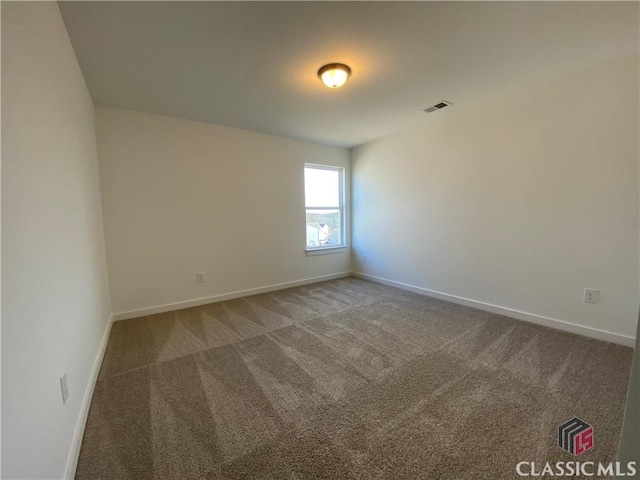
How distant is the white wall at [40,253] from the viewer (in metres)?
0.86

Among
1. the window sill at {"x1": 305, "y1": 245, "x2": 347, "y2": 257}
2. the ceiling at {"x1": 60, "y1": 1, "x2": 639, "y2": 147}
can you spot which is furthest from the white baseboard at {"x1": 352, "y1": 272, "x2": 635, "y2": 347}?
A: the ceiling at {"x1": 60, "y1": 1, "x2": 639, "y2": 147}

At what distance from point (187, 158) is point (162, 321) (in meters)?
1.94

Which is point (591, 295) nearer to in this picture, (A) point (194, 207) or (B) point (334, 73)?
(B) point (334, 73)

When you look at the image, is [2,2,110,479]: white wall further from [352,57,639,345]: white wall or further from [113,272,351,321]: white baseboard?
[352,57,639,345]: white wall

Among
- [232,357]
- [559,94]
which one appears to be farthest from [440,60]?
[232,357]

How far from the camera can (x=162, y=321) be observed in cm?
296

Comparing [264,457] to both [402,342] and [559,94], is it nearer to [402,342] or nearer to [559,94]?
[402,342]

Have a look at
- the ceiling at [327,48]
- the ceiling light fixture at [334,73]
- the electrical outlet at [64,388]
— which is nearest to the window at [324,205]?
the ceiling at [327,48]

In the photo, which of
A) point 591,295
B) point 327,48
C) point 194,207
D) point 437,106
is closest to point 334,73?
point 327,48

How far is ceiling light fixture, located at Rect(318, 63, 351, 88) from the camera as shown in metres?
2.13

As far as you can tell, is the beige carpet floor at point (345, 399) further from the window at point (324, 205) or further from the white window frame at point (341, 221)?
the window at point (324, 205)

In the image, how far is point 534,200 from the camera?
105 inches

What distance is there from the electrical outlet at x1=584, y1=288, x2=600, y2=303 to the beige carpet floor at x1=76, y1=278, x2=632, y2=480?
1.17ft

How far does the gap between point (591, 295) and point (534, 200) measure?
3.23 feet
